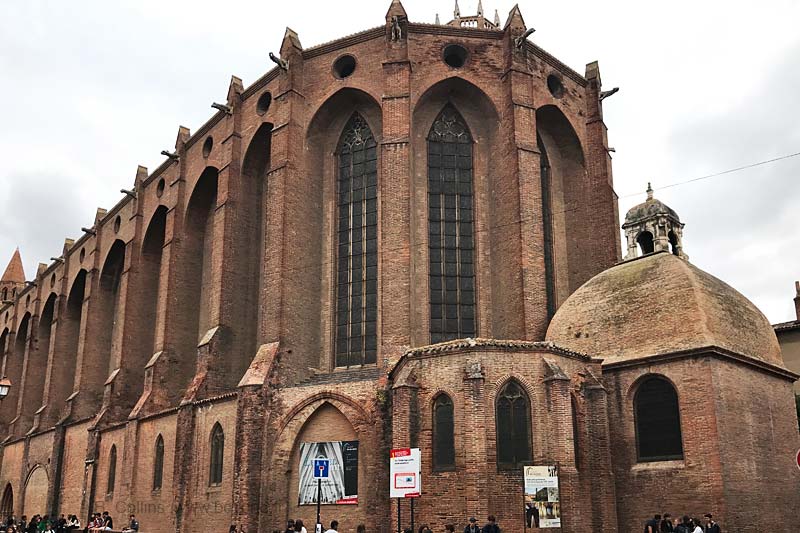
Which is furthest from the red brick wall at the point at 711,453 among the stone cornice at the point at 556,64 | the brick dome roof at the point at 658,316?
the stone cornice at the point at 556,64

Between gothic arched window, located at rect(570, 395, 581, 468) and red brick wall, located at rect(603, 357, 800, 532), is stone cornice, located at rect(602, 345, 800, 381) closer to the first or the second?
red brick wall, located at rect(603, 357, 800, 532)

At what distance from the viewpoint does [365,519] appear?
2200 centimetres

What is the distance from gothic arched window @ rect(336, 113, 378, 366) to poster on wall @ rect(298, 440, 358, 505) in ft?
11.0

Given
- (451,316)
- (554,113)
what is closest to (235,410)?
(451,316)

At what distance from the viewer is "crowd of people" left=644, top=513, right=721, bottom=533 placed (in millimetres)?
17559

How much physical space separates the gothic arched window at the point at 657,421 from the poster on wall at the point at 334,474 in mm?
7705

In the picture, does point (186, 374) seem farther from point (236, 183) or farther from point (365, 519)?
point (365, 519)

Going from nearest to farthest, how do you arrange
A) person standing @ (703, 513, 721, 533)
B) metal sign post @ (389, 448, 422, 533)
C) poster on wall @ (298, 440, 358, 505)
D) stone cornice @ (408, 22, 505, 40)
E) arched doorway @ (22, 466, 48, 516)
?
1. metal sign post @ (389, 448, 422, 533)
2. person standing @ (703, 513, 721, 533)
3. poster on wall @ (298, 440, 358, 505)
4. stone cornice @ (408, 22, 505, 40)
5. arched doorway @ (22, 466, 48, 516)

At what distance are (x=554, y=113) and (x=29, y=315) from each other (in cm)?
3968

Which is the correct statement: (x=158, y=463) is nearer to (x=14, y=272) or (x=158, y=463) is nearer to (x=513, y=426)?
(x=513, y=426)

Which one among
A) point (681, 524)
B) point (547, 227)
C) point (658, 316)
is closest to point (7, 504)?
point (547, 227)

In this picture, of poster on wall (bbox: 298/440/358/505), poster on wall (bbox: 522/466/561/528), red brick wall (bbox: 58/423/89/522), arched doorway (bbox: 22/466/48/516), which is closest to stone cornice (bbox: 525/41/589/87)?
poster on wall (bbox: 298/440/358/505)

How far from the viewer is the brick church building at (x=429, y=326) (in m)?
19.7

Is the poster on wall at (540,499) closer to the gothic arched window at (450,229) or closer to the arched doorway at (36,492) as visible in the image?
the gothic arched window at (450,229)
